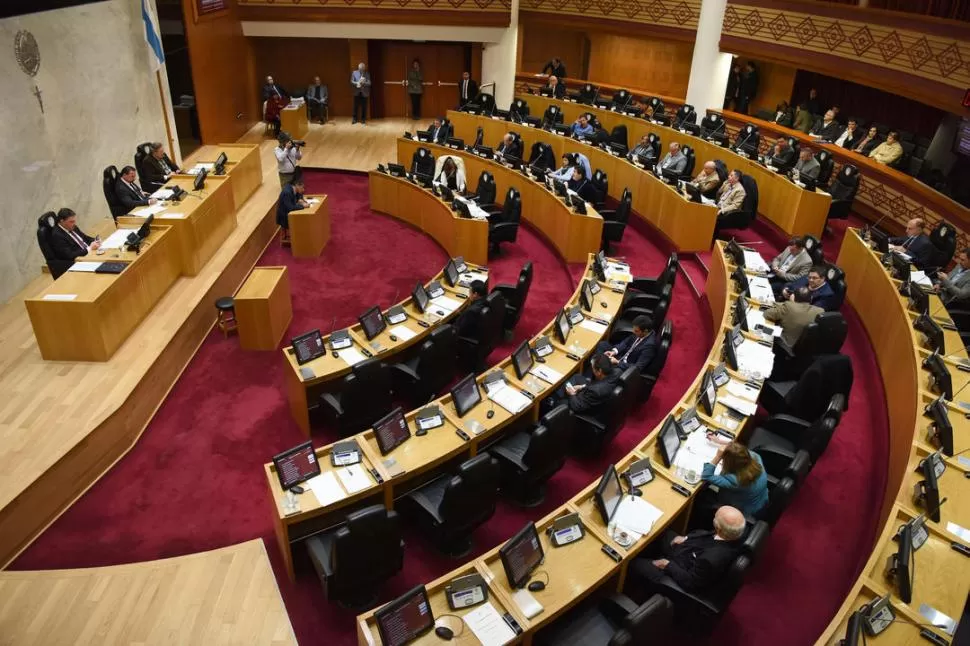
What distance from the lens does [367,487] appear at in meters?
5.18

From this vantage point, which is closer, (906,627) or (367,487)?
(906,627)

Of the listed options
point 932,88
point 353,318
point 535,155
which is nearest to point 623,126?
point 535,155

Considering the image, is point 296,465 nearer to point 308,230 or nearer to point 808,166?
point 308,230

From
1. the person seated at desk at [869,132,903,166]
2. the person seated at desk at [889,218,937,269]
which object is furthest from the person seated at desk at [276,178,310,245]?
the person seated at desk at [869,132,903,166]

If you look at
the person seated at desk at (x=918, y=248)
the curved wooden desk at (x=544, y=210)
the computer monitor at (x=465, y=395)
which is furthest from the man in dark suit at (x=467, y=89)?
the computer monitor at (x=465, y=395)

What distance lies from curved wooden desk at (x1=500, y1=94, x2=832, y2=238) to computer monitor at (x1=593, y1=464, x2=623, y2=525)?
6.85 meters

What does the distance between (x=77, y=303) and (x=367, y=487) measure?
12.8 feet

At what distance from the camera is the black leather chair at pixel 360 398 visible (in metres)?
6.41

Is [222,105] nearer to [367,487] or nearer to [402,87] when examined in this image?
[402,87]

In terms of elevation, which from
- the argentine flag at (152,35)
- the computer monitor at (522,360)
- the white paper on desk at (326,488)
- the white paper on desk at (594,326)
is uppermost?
the argentine flag at (152,35)

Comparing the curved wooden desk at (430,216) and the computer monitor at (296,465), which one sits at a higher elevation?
the computer monitor at (296,465)

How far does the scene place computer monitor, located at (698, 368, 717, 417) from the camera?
19.6ft

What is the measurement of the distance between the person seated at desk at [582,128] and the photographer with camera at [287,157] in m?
5.28

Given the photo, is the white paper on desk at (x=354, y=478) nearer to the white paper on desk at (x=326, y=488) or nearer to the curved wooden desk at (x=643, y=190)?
the white paper on desk at (x=326, y=488)
